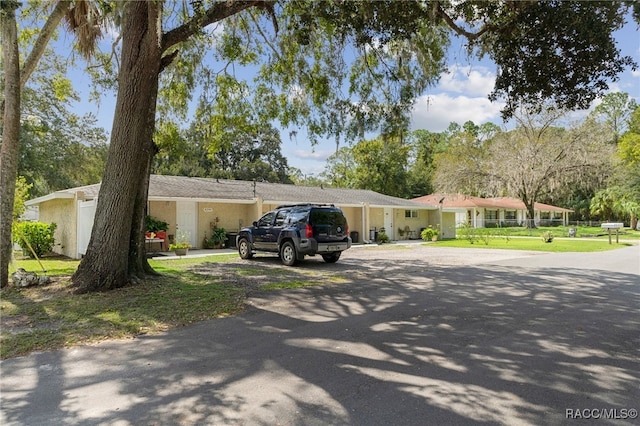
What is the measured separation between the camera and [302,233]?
12641 mm

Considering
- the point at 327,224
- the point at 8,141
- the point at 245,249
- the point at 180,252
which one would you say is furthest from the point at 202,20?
the point at 180,252

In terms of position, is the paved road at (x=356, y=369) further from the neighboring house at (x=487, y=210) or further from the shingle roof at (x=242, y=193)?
the neighboring house at (x=487, y=210)

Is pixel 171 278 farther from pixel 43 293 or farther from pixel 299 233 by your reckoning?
pixel 299 233

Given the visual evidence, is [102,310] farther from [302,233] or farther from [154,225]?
[154,225]

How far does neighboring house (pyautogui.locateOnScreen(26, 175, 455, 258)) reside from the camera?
1600cm

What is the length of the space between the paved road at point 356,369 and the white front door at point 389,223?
2014 cm

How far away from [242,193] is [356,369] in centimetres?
1800

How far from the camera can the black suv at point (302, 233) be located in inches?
497

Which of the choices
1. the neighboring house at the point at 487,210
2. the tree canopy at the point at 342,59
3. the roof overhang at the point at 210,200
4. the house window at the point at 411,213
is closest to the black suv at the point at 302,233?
the tree canopy at the point at 342,59

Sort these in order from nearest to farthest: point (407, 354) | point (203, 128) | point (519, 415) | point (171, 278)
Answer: point (519, 415) → point (407, 354) → point (171, 278) → point (203, 128)

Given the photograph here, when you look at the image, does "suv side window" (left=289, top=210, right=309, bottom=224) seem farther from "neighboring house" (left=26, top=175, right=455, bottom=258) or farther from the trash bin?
the trash bin

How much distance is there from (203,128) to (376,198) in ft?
53.5

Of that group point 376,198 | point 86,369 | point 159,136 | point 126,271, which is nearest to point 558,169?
point 376,198

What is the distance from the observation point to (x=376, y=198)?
28.1 metres
